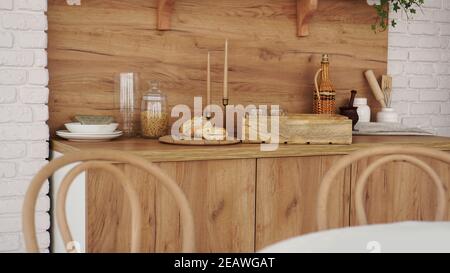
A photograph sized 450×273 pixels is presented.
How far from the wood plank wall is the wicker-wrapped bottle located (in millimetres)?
121

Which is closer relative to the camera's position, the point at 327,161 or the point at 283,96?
the point at 327,161

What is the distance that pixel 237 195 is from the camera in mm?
2025

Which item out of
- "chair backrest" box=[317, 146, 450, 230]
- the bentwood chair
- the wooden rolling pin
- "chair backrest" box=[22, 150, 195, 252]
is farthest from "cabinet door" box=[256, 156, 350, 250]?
the bentwood chair

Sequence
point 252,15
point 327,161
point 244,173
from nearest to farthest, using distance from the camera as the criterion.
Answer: point 244,173
point 327,161
point 252,15

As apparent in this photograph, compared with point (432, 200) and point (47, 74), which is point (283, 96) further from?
point (47, 74)

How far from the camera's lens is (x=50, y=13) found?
2.22 meters

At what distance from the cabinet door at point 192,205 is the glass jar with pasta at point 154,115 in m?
0.41

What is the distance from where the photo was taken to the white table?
891mm

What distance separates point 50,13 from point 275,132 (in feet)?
3.17

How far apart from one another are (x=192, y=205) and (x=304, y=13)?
44.1 inches

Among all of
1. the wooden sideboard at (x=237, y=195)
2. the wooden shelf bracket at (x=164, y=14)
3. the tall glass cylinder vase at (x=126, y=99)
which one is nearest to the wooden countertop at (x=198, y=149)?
the wooden sideboard at (x=237, y=195)

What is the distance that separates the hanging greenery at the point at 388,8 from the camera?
8.98ft

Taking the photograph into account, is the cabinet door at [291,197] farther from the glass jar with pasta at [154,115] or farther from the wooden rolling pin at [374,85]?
the wooden rolling pin at [374,85]
